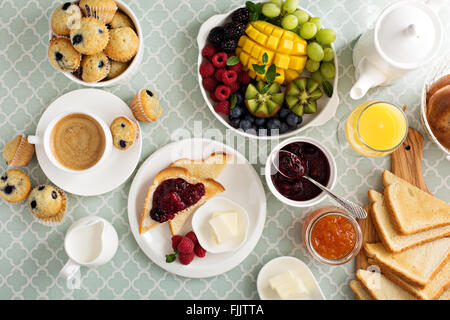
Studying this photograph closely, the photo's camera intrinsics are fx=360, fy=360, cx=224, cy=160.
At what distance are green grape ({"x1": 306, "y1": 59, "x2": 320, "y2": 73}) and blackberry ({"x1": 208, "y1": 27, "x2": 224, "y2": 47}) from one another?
0.33m

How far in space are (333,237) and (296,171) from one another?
11.4 inches

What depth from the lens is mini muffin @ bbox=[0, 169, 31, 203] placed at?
134cm

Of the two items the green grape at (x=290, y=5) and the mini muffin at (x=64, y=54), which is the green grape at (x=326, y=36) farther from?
the mini muffin at (x=64, y=54)

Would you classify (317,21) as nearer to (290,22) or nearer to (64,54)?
(290,22)

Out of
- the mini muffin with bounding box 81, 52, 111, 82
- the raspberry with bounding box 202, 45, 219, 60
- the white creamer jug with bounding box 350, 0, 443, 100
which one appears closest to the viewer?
the white creamer jug with bounding box 350, 0, 443, 100

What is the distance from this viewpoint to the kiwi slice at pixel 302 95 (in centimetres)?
131

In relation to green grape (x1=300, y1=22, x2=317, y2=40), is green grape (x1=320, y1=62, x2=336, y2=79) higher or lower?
lower

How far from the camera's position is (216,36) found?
1.30m

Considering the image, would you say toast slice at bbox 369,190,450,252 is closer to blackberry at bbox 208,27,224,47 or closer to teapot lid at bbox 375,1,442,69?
teapot lid at bbox 375,1,442,69

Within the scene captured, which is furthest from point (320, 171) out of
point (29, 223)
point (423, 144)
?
point (29, 223)

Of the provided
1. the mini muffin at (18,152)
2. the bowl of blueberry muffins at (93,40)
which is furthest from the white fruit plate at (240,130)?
the mini muffin at (18,152)

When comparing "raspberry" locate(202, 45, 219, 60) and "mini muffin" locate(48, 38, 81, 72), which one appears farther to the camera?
"raspberry" locate(202, 45, 219, 60)

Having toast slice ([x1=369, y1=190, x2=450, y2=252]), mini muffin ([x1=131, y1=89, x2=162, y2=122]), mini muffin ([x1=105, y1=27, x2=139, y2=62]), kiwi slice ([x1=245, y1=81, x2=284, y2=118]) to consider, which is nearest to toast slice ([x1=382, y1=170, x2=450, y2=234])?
toast slice ([x1=369, y1=190, x2=450, y2=252])

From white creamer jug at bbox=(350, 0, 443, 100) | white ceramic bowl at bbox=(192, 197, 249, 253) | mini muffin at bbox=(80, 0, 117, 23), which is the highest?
white creamer jug at bbox=(350, 0, 443, 100)
